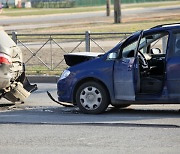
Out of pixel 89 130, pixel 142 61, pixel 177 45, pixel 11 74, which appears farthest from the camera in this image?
pixel 11 74

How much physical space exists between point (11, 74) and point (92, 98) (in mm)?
1901

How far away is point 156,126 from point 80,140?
1.57 meters

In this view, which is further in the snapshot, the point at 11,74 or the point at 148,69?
the point at 11,74

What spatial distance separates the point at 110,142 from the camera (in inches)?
341

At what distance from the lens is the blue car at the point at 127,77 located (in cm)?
1088

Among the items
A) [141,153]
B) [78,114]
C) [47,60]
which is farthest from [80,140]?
[47,60]

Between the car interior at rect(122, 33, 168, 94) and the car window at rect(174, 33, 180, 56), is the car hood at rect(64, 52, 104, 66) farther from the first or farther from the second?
the car window at rect(174, 33, 180, 56)

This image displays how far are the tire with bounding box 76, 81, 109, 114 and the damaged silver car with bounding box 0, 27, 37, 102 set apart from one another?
1.60 m

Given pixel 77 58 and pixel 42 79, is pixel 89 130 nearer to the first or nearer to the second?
pixel 77 58

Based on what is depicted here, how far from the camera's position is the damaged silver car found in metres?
11.9

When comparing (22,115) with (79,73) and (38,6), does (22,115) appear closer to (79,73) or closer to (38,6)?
(79,73)

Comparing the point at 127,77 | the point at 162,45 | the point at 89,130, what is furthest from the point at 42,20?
the point at 89,130

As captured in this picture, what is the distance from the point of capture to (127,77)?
11.0 meters

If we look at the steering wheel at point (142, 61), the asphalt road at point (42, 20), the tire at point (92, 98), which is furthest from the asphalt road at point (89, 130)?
the asphalt road at point (42, 20)
